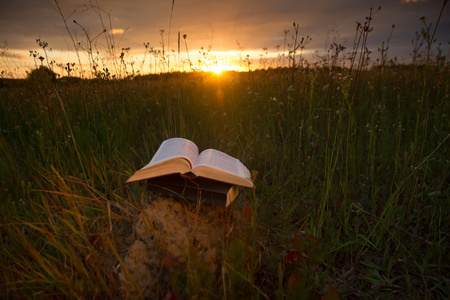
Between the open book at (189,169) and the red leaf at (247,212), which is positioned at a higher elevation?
the open book at (189,169)

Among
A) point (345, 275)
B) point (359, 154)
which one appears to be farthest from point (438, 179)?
point (345, 275)

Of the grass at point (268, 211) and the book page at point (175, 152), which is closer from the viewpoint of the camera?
the grass at point (268, 211)

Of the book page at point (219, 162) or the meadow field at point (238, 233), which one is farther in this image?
the book page at point (219, 162)

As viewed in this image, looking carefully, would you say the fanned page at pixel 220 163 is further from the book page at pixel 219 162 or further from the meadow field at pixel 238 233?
the meadow field at pixel 238 233

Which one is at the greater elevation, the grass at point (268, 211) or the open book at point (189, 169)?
the open book at point (189, 169)

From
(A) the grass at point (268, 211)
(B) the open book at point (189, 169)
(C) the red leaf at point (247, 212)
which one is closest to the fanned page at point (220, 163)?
(B) the open book at point (189, 169)

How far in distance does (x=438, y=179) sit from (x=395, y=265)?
897 mm

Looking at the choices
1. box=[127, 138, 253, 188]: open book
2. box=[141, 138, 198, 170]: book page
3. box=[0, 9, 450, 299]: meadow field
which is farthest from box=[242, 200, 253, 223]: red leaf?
box=[141, 138, 198, 170]: book page

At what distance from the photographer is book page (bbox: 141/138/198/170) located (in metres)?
1.37

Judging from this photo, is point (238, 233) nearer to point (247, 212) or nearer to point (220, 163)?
point (247, 212)

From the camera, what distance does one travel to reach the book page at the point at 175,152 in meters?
1.37

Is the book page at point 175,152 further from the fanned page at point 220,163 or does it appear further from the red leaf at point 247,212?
the red leaf at point 247,212

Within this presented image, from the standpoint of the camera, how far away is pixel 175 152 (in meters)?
1.41

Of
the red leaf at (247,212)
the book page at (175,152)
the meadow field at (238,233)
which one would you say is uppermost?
the book page at (175,152)
